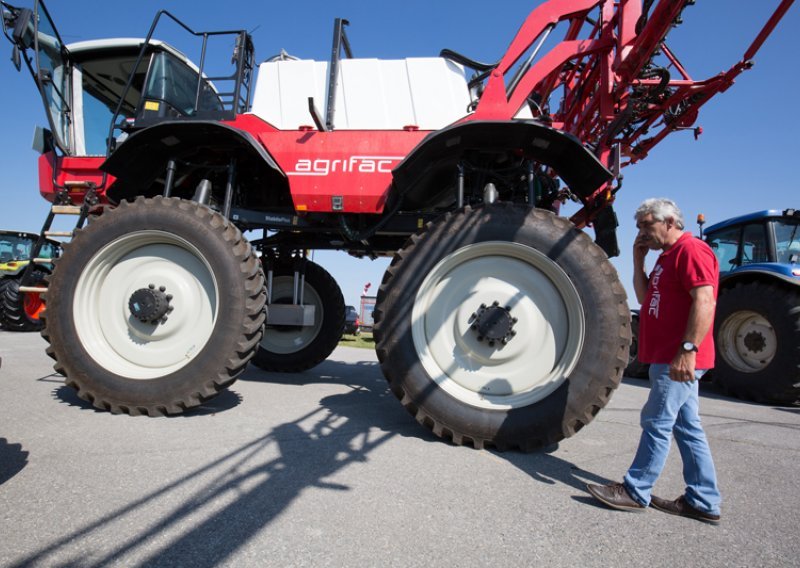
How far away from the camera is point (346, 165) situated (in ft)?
10.5

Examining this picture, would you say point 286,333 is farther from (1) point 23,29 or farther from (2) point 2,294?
(2) point 2,294

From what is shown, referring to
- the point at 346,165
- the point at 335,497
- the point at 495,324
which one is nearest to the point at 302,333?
the point at 346,165

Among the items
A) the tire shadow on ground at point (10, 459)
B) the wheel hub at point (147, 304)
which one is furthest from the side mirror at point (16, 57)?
the tire shadow on ground at point (10, 459)

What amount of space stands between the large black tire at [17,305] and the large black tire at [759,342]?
12183 mm

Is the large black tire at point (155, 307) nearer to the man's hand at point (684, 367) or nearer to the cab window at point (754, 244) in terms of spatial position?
the man's hand at point (684, 367)

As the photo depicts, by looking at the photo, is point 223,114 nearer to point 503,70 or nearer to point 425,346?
point 503,70

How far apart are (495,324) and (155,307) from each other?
2234 millimetres

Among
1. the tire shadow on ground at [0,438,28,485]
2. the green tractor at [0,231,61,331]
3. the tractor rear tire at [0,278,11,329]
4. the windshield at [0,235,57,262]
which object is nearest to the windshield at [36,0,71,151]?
the tire shadow on ground at [0,438,28,485]

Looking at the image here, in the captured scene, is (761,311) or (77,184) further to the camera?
(761,311)

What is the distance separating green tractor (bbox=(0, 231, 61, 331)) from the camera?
9344 millimetres

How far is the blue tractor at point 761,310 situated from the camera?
488cm

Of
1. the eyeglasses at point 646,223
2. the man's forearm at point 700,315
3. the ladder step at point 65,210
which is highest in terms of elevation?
the ladder step at point 65,210

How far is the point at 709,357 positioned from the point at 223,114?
3522 millimetres

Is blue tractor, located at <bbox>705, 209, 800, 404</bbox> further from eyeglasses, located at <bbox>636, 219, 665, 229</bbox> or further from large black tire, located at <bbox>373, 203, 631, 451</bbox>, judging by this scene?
eyeglasses, located at <bbox>636, 219, 665, 229</bbox>
